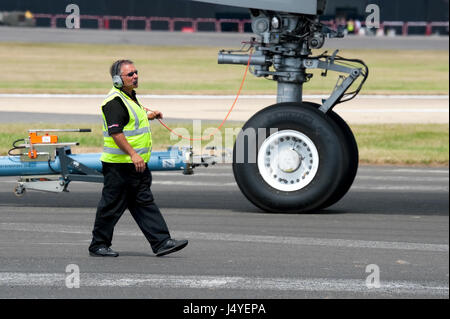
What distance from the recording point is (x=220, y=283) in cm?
744

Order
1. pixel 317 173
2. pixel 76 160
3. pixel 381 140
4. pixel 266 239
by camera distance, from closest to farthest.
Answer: pixel 266 239 < pixel 317 173 < pixel 76 160 < pixel 381 140

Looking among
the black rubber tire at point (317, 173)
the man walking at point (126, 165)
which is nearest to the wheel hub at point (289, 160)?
the black rubber tire at point (317, 173)

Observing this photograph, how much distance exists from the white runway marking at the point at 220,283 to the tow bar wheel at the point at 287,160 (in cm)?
320

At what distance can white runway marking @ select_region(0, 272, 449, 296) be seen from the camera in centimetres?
730

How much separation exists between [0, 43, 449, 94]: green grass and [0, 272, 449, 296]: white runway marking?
19816mm

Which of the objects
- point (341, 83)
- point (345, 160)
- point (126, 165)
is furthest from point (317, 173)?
point (126, 165)

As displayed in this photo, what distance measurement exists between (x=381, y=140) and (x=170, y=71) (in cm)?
1790

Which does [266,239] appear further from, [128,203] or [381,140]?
[381,140]

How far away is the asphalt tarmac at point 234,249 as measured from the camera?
23.9 ft

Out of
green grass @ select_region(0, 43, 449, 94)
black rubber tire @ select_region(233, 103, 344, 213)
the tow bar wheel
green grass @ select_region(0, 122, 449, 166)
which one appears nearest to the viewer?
black rubber tire @ select_region(233, 103, 344, 213)

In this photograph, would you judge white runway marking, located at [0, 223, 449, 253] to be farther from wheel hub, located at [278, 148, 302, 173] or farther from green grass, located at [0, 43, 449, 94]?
green grass, located at [0, 43, 449, 94]

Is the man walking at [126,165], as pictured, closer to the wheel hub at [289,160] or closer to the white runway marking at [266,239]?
the white runway marking at [266,239]

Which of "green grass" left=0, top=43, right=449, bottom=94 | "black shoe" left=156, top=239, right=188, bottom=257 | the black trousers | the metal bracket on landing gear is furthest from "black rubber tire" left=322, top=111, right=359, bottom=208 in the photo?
"green grass" left=0, top=43, right=449, bottom=94

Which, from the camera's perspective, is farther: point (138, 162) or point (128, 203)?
point (128, 203)
